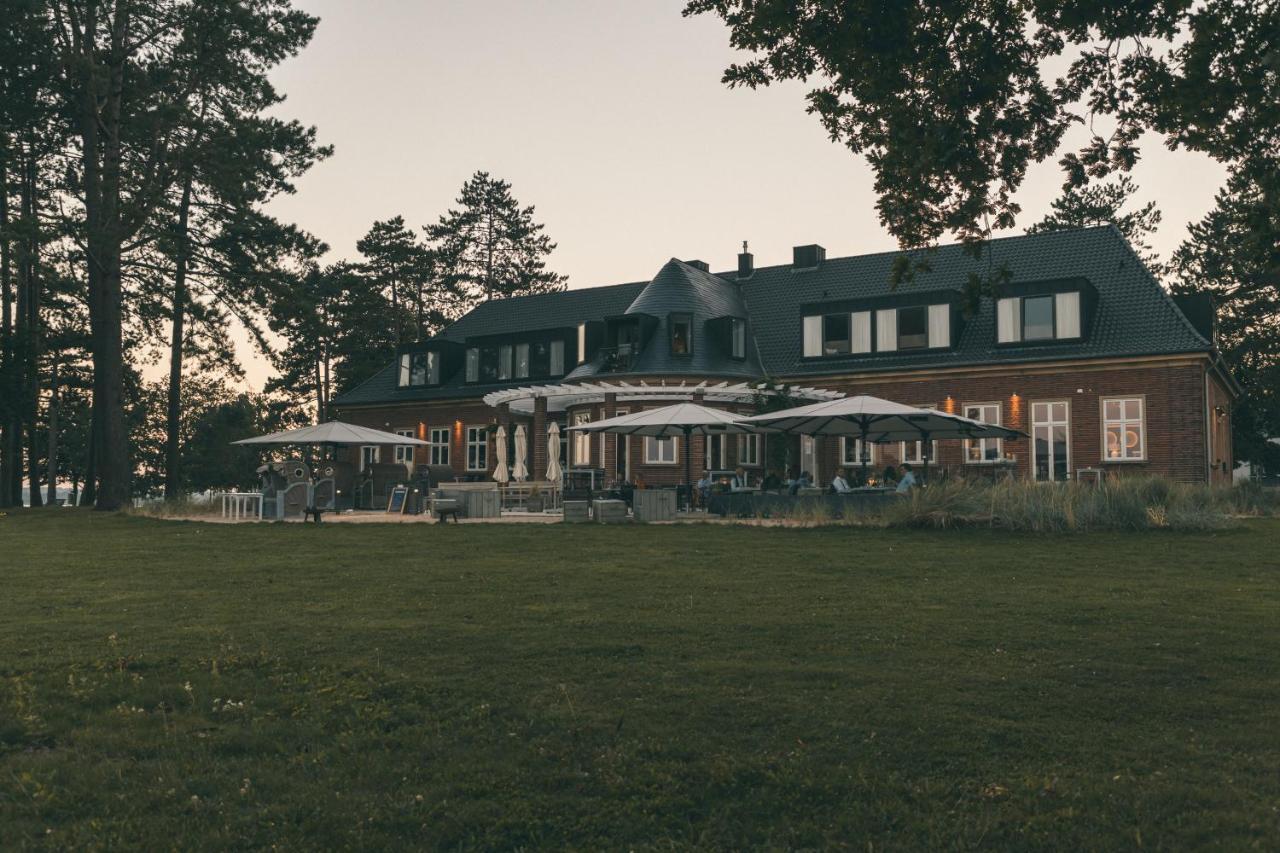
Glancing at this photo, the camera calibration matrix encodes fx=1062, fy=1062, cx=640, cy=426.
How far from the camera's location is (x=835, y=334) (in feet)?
102

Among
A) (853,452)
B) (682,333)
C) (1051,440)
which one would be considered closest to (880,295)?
(853,452)

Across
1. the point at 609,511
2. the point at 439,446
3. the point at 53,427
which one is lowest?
the point at 609,511

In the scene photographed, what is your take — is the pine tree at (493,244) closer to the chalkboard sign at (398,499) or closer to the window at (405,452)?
the window at (405,452)

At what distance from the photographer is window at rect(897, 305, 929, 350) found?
2967cm

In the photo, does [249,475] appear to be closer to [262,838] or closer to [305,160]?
[305,160]

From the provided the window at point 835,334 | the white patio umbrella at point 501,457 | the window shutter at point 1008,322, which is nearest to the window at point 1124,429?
the window shutter at point 1008,322

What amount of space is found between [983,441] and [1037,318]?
3549 millimetres

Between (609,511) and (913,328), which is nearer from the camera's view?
(609,511)

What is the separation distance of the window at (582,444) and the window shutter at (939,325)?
389 inches

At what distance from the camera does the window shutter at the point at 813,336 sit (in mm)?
31139

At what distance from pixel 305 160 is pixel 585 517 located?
44.7 ft

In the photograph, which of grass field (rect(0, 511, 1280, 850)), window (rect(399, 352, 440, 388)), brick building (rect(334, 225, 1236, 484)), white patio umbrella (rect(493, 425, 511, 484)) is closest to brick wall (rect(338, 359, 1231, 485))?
brick building (rect(334, 225, 1236, 484))

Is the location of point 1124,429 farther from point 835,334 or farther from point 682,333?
point 682,333

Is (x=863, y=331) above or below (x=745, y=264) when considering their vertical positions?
below
